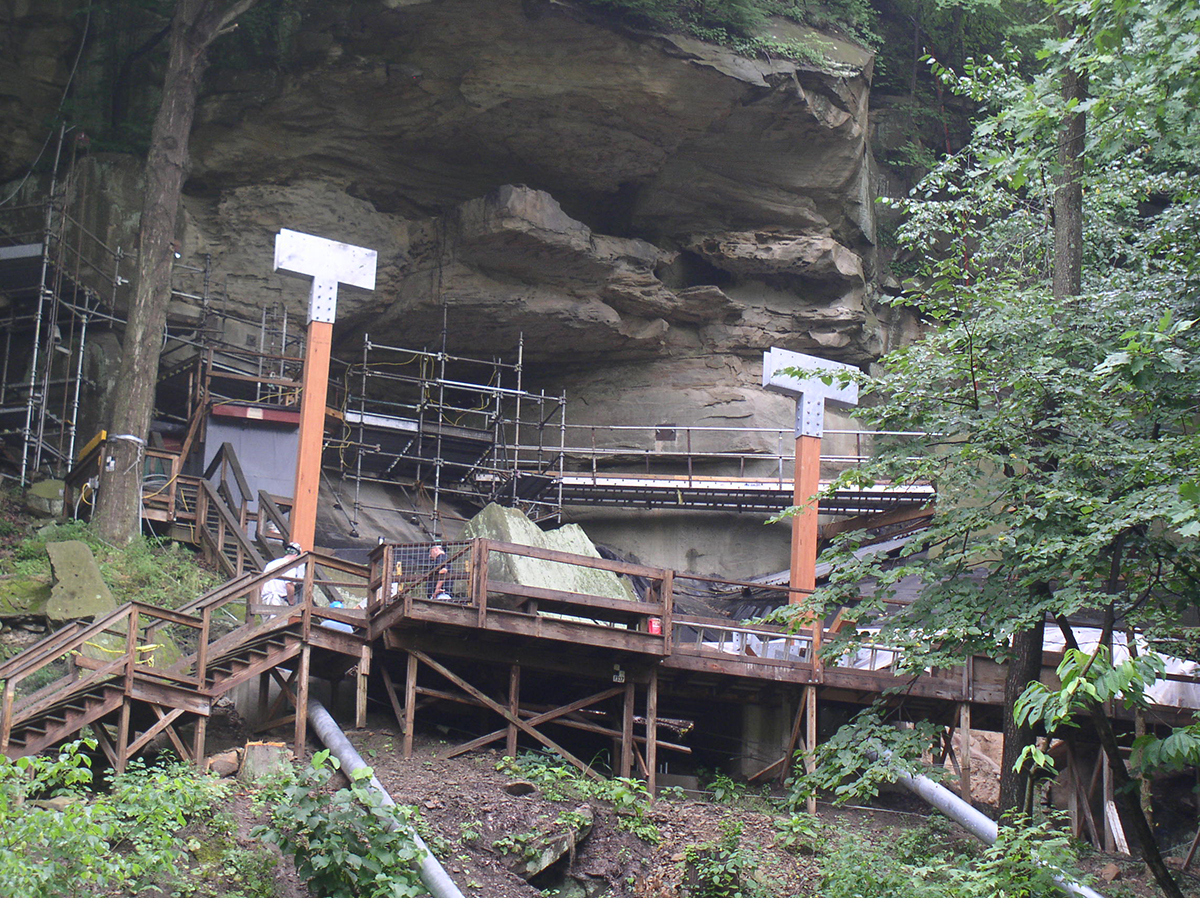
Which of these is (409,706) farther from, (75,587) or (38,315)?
(38,315)

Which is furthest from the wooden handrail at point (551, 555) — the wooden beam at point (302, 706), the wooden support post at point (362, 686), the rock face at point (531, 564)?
the wooden beam at point (302, 706)

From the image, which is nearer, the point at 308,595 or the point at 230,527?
the point at 308,595

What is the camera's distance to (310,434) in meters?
16.3

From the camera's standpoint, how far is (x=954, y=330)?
Answer: 11477 mm

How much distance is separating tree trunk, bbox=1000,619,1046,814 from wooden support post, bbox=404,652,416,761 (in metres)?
6.41

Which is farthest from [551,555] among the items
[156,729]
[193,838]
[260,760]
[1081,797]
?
[1081,797]

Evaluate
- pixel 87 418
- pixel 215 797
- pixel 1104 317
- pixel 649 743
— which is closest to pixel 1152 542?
pixel 1104 317

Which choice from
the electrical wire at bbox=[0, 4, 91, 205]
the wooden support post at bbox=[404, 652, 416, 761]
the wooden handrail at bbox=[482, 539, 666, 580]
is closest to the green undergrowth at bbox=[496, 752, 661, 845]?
the wooden support post at bbox=[404, 652, 416, 761]

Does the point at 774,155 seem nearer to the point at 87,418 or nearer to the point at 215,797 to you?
the point at 87,418

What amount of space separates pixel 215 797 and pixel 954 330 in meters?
8.33

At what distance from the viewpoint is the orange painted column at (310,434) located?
A: 1582cm

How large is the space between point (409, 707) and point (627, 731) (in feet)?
9.26

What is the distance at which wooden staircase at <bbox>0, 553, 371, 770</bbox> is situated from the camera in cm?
1127

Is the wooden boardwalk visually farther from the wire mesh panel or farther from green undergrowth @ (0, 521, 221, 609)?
green undergrowth @ (0, 521, 221, 609)
